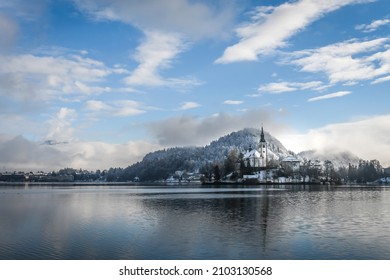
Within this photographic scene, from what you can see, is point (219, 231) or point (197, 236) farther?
point (219, 231)

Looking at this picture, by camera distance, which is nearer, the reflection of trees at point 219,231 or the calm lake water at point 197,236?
the calm lake water at point 197,236

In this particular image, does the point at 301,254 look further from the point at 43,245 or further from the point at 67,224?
the point at 67,224

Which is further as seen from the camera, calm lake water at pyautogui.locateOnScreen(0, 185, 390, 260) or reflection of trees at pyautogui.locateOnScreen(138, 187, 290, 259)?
reflection of trees at pyautogui.locateOnScreen(138, 187, 290, 259)

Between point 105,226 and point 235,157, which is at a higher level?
point 235,157

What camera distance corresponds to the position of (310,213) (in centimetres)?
4762

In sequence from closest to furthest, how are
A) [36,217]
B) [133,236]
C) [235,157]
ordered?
[133,236] → [36,217] → [235,157]

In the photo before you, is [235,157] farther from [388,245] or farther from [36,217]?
[388,245]

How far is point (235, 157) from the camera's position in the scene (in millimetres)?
196000

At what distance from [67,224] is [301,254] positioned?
23269 mm
